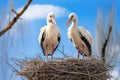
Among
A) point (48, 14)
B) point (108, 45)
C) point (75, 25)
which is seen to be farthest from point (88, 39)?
point (108, 45)

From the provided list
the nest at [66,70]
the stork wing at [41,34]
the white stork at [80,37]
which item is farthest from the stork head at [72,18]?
the nest at [66,70]

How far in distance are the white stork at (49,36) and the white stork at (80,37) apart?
0.85 ft

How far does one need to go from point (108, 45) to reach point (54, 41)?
7.17 feet

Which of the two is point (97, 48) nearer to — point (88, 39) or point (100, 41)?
point (100, 41)

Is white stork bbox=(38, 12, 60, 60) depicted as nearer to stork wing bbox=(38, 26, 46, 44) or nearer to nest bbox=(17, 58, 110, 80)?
stork wing bbox=(38, 26, 46, 44)

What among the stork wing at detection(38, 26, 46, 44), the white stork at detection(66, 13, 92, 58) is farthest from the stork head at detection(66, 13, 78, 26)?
the stork wing at detection(38, 26, 46, 44)

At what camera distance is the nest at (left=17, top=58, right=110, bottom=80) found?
4715 mm

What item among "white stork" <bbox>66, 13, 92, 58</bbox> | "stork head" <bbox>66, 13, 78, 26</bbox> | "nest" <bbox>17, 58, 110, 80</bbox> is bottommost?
"nest" <bbox>17, 58, 110, 80</bbox>

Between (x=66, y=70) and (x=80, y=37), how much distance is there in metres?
1.76

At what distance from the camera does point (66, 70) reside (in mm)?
4734

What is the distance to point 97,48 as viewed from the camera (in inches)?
326

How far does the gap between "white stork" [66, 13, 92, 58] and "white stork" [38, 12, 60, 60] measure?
26 cm

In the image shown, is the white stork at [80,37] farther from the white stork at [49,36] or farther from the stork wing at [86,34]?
the white stork at [49,36]

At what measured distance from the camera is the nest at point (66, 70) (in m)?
4.71
